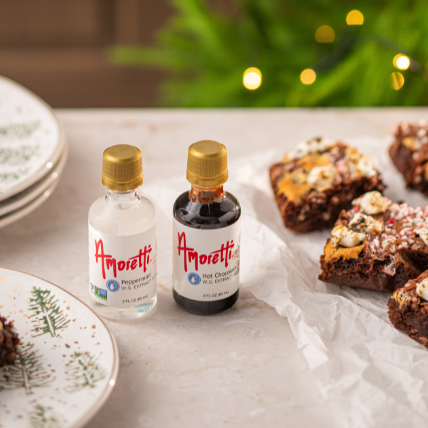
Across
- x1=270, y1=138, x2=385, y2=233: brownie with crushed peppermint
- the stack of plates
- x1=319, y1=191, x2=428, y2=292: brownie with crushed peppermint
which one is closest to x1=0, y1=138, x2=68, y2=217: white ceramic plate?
the stack of plates

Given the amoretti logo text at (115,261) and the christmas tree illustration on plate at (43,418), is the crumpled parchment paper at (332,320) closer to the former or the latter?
the amoretti logo text at (115,261)

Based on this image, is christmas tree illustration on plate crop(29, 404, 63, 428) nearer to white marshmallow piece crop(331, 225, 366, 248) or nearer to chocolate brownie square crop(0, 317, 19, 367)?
chocolate brownie square crop(0, 317, 19, 367)

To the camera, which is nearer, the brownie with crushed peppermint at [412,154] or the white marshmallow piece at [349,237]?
the white marshmallow piece at [349,237]

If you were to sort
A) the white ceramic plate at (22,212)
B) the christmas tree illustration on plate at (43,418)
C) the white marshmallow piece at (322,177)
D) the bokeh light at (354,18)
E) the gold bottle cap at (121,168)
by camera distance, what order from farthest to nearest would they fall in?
the bokeh light at (354,18)
the white marshmallow piece at (322,177)
the white ceramic plate at (22,212)
the gold bottle cap at (121,168)
the christmas tree illustration on plate at (43,418)

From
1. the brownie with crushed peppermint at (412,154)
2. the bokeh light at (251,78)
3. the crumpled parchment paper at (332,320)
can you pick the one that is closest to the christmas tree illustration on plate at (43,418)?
the crumpled parchment paper at (332,320)

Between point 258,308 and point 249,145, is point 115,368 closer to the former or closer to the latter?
point 258,308
